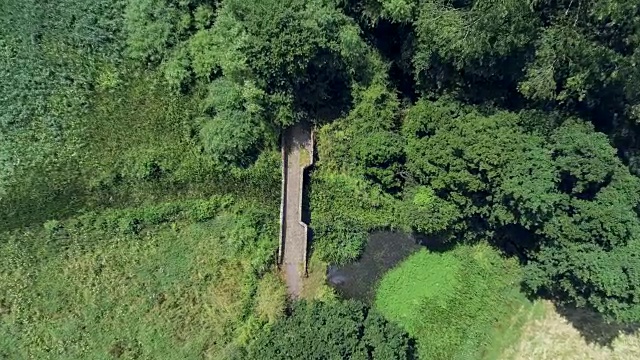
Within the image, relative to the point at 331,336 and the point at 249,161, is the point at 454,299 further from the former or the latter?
the point at 249,161

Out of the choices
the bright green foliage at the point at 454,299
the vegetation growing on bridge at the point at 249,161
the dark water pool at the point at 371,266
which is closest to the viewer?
the vegetation growing on bridge at the point at 249,161

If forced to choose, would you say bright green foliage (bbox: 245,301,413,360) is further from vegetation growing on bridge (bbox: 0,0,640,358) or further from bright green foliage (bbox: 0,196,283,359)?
bright green foliage (bbox: 0,196,283,359)

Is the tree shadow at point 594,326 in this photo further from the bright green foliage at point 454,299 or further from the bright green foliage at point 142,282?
the bright green foliage at point 142,282

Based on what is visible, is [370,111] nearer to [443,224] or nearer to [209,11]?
[443,224]

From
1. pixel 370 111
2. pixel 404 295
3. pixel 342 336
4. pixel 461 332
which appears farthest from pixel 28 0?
pixel 461 332

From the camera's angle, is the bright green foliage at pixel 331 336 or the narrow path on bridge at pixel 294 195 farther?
the narrow path on bridge at pixel 294 195

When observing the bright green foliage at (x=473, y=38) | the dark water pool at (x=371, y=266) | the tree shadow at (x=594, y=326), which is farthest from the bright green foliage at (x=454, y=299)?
the bright green foliage at (x=473, y=38)

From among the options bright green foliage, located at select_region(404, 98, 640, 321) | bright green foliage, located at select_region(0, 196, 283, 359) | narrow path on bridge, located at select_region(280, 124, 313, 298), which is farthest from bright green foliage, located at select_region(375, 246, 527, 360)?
bright green foliage, located at select_region(0, 196, 283, 359)
